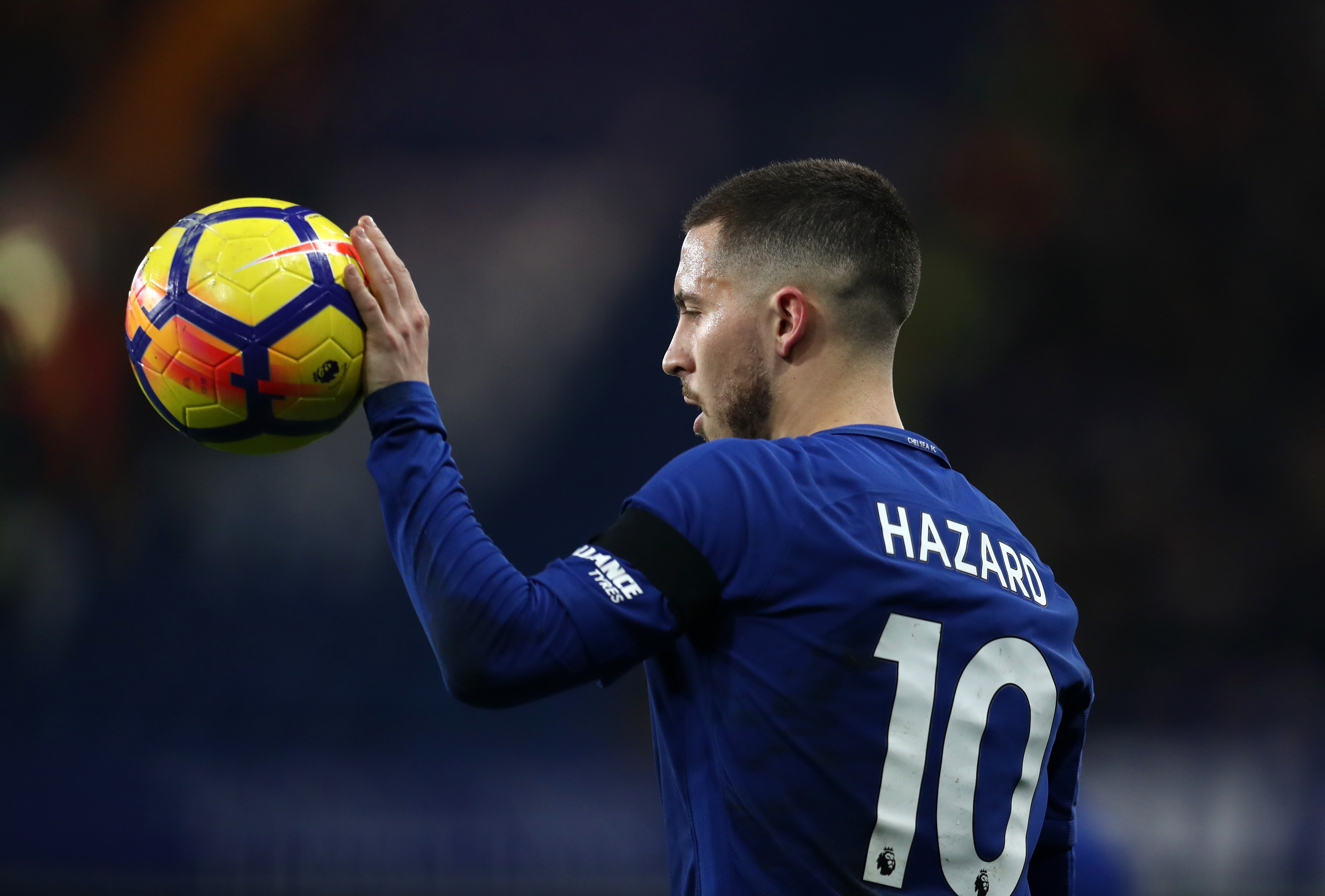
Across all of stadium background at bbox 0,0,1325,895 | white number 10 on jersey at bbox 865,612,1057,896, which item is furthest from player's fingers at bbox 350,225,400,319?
stadium background at bbox 0,0,1325,895

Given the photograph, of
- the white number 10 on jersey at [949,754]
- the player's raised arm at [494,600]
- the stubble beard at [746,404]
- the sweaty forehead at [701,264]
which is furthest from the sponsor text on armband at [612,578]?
the sweaty forehead at [701,264]

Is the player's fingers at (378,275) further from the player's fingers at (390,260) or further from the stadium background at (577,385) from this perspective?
the stadium background at (577,385)

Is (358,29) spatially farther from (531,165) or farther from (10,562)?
(10,562)

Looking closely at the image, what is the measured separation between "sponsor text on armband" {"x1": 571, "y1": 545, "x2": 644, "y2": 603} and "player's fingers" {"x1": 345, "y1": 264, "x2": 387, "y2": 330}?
0.54 meters

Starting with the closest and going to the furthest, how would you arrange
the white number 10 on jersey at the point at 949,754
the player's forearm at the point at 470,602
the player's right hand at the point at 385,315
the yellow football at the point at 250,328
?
the player's forearm at the point at 470,602
the white number 10 on jersey at the point at 949,754
the player's right hand at the point at 385,315
the yellow football at the point at 250,328

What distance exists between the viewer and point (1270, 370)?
24.0 ft

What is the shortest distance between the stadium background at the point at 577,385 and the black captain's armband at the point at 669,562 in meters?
4.90

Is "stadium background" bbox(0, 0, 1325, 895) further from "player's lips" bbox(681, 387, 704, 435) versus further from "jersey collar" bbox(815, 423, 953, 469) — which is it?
"jersey collar" bbox(815, 423, 953, 469)

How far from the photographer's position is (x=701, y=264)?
6.51 feet

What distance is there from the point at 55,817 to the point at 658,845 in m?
3.34

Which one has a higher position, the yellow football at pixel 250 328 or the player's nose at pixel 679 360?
the player's nose at pixel 679 360

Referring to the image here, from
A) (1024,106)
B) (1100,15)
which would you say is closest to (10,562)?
(1024,106)

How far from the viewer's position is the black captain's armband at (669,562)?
1.42m

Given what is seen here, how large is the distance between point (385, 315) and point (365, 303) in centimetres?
4
